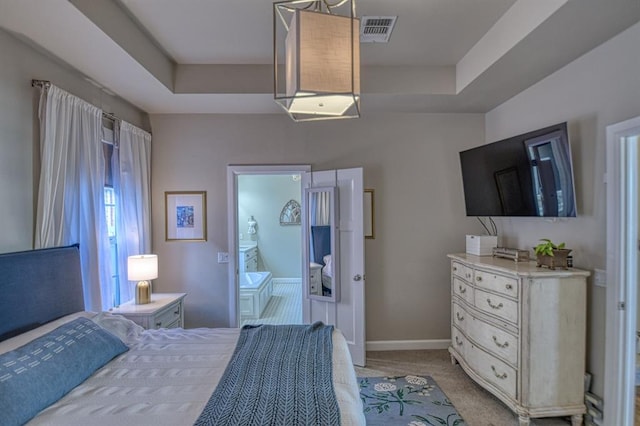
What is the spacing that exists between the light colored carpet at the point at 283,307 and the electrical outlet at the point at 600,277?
356 centimetres

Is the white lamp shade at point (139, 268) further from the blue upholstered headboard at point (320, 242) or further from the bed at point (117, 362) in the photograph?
the blue upholstered headboard at point (320, 242)

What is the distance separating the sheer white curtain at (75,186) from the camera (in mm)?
2273

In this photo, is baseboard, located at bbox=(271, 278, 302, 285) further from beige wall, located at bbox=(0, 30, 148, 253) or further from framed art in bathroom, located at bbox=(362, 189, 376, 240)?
beige wall, located at bbox=(0, 30, 148, 253)

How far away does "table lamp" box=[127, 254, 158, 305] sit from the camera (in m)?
3.04

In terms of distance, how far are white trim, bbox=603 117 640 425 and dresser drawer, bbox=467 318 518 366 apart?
0.58 meters

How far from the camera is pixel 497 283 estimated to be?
2.62 meters

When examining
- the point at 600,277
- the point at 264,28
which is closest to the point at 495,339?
the point at 600,277

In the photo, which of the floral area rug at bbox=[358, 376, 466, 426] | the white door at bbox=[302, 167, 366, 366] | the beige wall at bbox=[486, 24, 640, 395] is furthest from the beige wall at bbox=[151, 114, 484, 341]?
the beige wall at bbox=[486, 24, 640, 395]

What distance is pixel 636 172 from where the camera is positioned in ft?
7.04

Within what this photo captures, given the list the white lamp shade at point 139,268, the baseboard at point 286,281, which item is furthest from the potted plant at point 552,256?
the baseboard at point 286,281

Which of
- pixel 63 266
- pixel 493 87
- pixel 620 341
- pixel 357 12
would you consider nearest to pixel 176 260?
pixel 63 266

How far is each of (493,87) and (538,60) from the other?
0.54m

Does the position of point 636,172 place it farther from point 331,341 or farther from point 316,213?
point 316,213

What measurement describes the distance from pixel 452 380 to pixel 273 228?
503 centimetres
